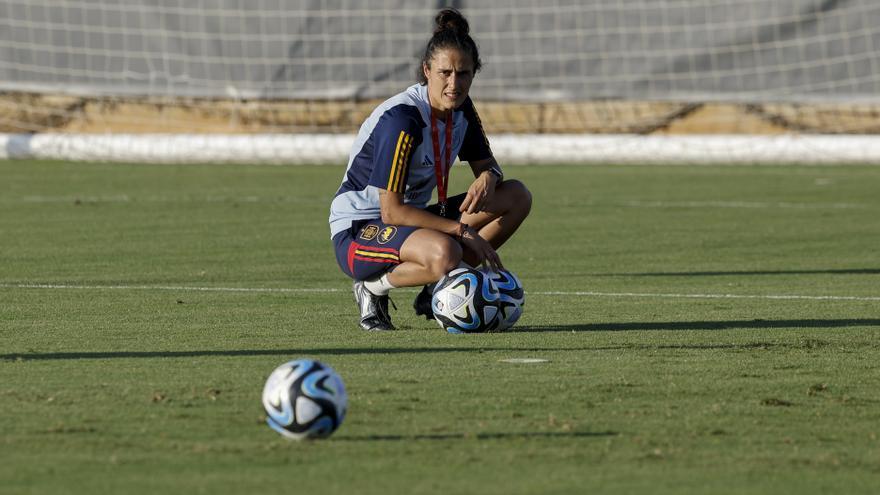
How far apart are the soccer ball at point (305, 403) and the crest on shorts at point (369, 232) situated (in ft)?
9.88

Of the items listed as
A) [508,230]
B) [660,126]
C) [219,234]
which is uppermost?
[508,230]

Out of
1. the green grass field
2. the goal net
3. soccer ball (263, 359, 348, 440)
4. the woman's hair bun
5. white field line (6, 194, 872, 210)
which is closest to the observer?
the green grass field

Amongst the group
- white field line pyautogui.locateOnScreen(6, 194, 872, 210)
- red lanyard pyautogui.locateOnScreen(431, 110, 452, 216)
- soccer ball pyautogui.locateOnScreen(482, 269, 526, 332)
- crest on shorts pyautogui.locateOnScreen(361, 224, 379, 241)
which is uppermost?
red lanyard pyautogui.locateOnScreen(431, 110, 452, 216)

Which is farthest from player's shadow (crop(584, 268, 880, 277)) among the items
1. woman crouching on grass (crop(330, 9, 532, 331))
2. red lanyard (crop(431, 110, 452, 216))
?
red lanyard (crop(431, 110, 452, 216))

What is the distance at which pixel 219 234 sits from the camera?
1348cm

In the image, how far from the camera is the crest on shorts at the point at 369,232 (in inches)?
325

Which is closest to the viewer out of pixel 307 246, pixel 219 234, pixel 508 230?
pixel 508 230

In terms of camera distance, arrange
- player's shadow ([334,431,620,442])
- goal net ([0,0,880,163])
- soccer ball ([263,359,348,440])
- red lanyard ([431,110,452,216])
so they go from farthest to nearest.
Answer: goal net ([0,0,880,163]) → red lanyard ([431,110,452,216]) → player's shadow ([334,431,620,442]) → soccer ball ([263,359,348,440])

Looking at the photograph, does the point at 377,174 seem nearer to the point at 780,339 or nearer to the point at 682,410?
the point at 780,339

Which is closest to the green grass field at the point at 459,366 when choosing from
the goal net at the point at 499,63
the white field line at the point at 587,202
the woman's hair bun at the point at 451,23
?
the woman's hair bun at the point at 451,23

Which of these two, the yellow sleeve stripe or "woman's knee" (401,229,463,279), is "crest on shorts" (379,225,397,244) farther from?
the yellow sleeve stripe

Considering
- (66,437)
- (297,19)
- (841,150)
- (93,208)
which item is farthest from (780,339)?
(297,19)

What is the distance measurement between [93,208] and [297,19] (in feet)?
30.4

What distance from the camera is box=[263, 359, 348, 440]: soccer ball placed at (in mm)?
5105
